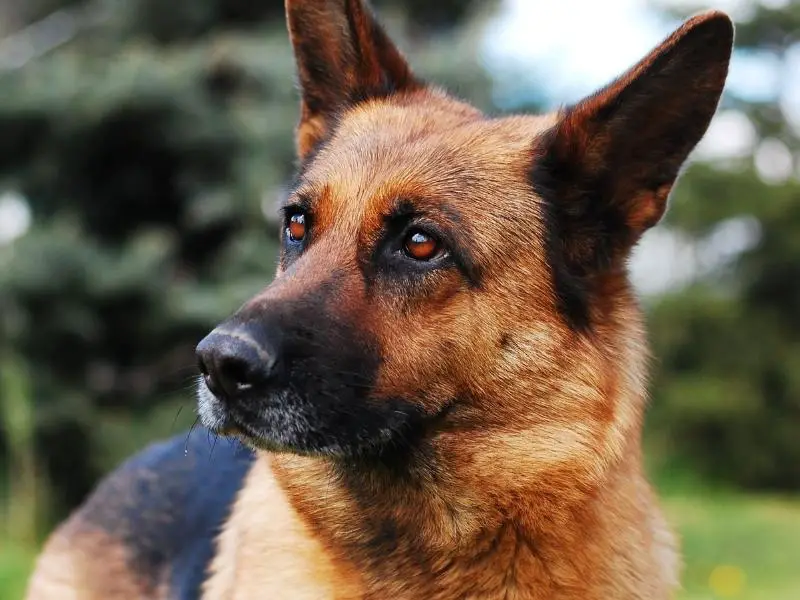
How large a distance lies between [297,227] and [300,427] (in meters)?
0.76

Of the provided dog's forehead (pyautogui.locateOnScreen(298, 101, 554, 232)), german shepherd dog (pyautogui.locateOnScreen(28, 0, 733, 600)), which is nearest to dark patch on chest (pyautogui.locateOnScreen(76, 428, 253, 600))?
german shepherd dog (pyautogui.locateOnScreen(28, 0, 733, 600))

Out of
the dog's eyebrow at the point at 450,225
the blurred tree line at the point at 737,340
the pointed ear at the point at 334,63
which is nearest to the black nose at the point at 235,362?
the dog's eyebrow at the point at 450,225

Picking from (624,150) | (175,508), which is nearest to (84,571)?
(175,508)

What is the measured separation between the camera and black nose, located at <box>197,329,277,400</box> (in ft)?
7.25

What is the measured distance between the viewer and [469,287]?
261 centimetres

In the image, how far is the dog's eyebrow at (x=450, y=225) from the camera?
2.61m

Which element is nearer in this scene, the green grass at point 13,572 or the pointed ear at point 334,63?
the pointed ear at point 334,63

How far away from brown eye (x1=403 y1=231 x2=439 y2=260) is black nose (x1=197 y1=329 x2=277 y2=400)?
57 centimetres

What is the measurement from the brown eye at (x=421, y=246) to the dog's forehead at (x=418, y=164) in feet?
0.38

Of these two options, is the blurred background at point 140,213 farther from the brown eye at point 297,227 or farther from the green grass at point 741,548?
the brown eye at point 297,227

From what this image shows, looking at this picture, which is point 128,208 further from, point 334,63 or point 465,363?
A: point 465,363

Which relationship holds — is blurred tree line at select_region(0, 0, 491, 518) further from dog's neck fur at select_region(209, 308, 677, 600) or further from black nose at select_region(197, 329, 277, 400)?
black nose at select_region(197, 329, 277, 400)

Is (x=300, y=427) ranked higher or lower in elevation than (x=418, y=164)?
lower

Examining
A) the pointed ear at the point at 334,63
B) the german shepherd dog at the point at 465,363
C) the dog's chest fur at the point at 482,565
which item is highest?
the pointed ear at the point at 334,63
